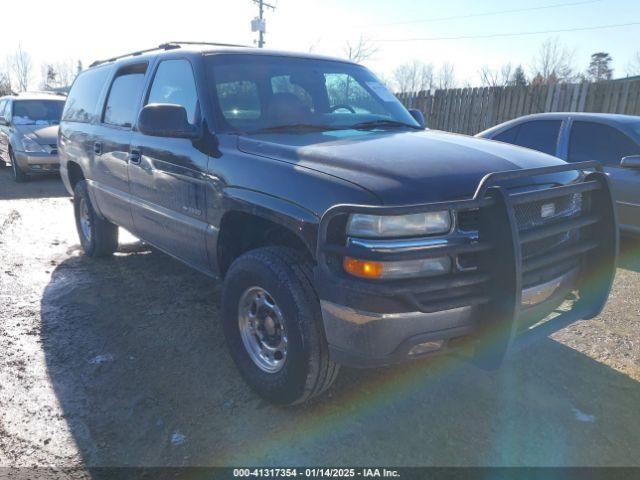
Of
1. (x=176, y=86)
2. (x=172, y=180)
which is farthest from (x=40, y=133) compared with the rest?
(x=172, y=180)

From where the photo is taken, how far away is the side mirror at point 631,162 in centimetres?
527

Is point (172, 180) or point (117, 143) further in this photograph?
point (117, 143)

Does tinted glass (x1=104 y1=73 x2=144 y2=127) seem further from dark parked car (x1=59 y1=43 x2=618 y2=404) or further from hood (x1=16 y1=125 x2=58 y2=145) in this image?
hood (x1=16 y1=125 x2=58 y2=145)

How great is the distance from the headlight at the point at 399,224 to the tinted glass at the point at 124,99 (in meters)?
2.82

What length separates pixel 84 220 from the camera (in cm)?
588

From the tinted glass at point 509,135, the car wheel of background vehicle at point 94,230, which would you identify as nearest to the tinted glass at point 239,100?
the car wheel of background vehicle at point 94,230

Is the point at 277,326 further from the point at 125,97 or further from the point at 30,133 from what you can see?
the point at 30,133

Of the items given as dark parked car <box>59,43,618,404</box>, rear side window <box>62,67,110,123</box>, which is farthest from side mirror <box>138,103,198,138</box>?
rear side window <box>62,67,110,123</box>

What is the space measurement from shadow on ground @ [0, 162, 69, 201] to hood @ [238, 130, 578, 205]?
801 cm

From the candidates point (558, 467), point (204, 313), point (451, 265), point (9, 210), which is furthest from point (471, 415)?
point (9, 210)

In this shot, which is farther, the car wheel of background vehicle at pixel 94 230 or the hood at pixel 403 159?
the car wheel of background vehicle at pixel 94 230

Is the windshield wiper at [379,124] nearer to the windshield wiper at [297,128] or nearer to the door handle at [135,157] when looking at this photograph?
the windshield wiper at [297,128]

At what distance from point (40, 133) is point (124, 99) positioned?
780 cm

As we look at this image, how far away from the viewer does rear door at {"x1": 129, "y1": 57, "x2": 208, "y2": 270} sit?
11.2 feet
